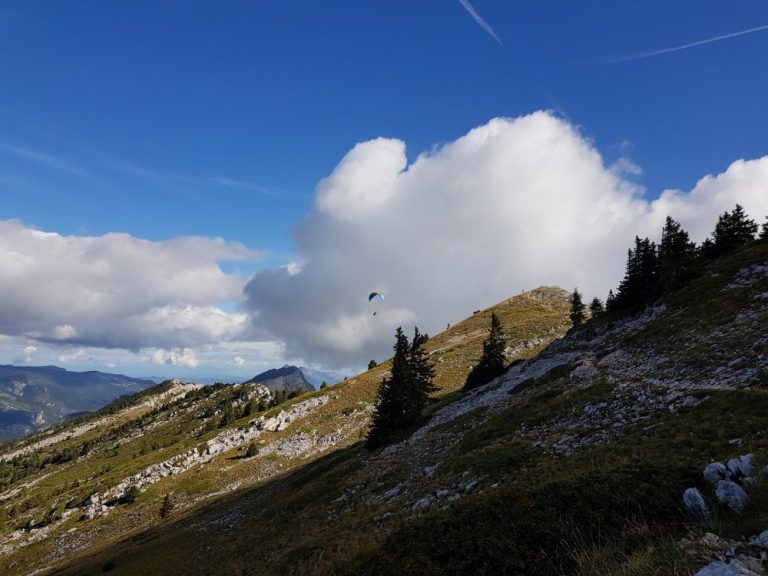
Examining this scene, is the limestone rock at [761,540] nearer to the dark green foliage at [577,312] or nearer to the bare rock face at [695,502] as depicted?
the bare rock face at [695,502]

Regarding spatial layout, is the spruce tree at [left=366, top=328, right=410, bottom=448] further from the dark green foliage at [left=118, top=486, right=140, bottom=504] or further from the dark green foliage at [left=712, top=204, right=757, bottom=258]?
the dark green foliage at [left=118, top=486, right=140, bottom=504]

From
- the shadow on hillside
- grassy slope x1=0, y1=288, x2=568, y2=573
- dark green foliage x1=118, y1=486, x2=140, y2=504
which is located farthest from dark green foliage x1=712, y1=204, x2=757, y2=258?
dark green foliage x1=118, y1=486, x2=140, y2=504

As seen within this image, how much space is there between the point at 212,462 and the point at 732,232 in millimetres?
104683

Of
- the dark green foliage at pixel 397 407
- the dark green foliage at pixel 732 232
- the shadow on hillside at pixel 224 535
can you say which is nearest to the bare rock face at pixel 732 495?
the shadow on hillside at pixel 224 535

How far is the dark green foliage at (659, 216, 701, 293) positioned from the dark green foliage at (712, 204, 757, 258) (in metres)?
12.5

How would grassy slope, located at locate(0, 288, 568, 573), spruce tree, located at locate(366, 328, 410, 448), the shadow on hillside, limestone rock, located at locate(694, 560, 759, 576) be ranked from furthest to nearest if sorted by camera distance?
grassy slope, located at locate(0, 288, 568, 573), spruce tree, located at locate(366, 328, 410, 448), the shadow on hillside, limestone rock, located at locate(694, 560, 759, 576)

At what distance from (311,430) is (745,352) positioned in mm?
76517

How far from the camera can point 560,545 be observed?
1030cm

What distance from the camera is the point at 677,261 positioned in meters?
49.6

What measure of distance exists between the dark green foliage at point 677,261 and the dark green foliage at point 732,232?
491 inches

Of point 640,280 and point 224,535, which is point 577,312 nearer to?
point 640,280

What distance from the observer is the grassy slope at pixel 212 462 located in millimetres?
67062

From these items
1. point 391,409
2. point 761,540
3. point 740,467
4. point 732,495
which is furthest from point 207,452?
point 761,540

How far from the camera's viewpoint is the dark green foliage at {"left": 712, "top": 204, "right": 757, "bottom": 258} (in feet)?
187
